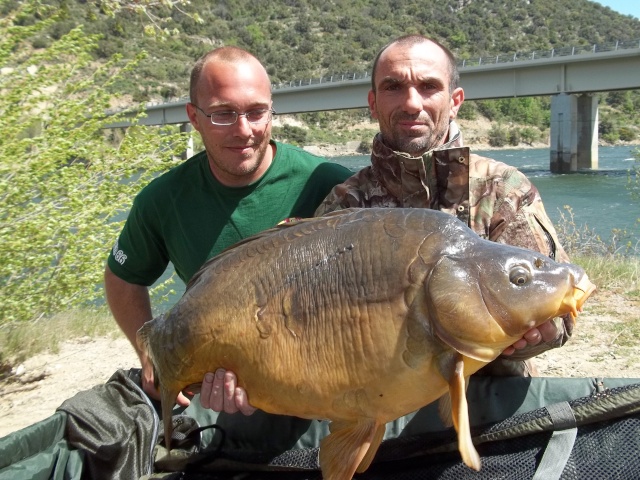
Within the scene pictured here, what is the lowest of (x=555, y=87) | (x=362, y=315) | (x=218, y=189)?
(x=555, y=87)

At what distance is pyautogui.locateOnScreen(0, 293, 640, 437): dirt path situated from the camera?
466 centimetres

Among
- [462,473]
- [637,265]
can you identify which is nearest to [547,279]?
[462,473]

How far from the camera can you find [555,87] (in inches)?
1182

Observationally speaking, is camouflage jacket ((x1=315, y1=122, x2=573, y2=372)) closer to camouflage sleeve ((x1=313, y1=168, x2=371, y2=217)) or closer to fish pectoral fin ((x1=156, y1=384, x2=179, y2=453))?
camouflage sleeve ((x1=313, y1=168, x2=371, y2=217))

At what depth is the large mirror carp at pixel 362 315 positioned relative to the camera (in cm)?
175

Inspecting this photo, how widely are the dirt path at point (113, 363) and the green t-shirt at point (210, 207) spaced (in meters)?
2.01

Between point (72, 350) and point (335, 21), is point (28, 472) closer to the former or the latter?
point (72, 350)

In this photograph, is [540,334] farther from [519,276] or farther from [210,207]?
[210,207]

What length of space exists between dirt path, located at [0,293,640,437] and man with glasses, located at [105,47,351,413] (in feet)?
6.12

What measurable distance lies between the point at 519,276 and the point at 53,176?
14.5 feet

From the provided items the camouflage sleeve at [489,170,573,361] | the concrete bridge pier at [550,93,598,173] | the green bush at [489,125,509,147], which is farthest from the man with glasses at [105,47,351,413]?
the green bush at [489,125,509,147]

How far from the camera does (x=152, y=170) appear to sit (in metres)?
5.97

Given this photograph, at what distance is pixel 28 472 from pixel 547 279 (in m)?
2.04

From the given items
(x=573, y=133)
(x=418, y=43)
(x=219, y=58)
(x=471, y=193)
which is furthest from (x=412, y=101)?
(x=573, y=133)
